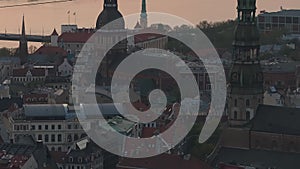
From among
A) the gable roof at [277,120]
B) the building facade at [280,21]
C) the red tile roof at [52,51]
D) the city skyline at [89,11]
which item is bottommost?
the gable roof at [277,120]

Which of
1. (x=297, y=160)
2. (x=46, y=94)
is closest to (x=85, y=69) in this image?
(x=46, y=94)

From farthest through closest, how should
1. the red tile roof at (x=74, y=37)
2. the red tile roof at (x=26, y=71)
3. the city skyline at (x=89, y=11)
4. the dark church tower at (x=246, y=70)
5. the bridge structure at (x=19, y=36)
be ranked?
the city skyline at (x=89, y=11) < the bridge structure at (x=19, y=36) < the red tile roof at (x=74, y=37) < the red tile roof at (x=26, y=71) < the dark church tower at (x=246, y=70)

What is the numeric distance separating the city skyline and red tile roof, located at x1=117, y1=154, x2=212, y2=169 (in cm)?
2082

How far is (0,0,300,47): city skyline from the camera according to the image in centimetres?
3319

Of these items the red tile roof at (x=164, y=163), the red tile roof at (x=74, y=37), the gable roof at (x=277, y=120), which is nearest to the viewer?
the red tile roof at (x=164, y=163)

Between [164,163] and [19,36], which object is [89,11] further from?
[164,163]

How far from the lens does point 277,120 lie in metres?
10.8

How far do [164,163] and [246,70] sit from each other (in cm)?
151

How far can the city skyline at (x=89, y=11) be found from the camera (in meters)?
33.2

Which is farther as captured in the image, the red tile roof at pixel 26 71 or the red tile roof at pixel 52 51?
the red tile roof at pixel 52 51

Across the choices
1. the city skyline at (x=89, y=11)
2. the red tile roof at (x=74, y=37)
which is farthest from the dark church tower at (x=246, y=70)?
the city skyline at (x=89, y=11)

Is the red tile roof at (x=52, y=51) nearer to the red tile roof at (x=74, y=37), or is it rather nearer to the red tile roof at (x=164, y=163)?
the red tile roof at (x=74, y=37)

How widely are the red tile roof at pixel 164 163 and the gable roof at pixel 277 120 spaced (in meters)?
0.85

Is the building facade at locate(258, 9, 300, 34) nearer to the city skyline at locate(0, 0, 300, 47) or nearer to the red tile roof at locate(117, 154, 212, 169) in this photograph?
the city skyline at locate(0, 0, 300, 47)
